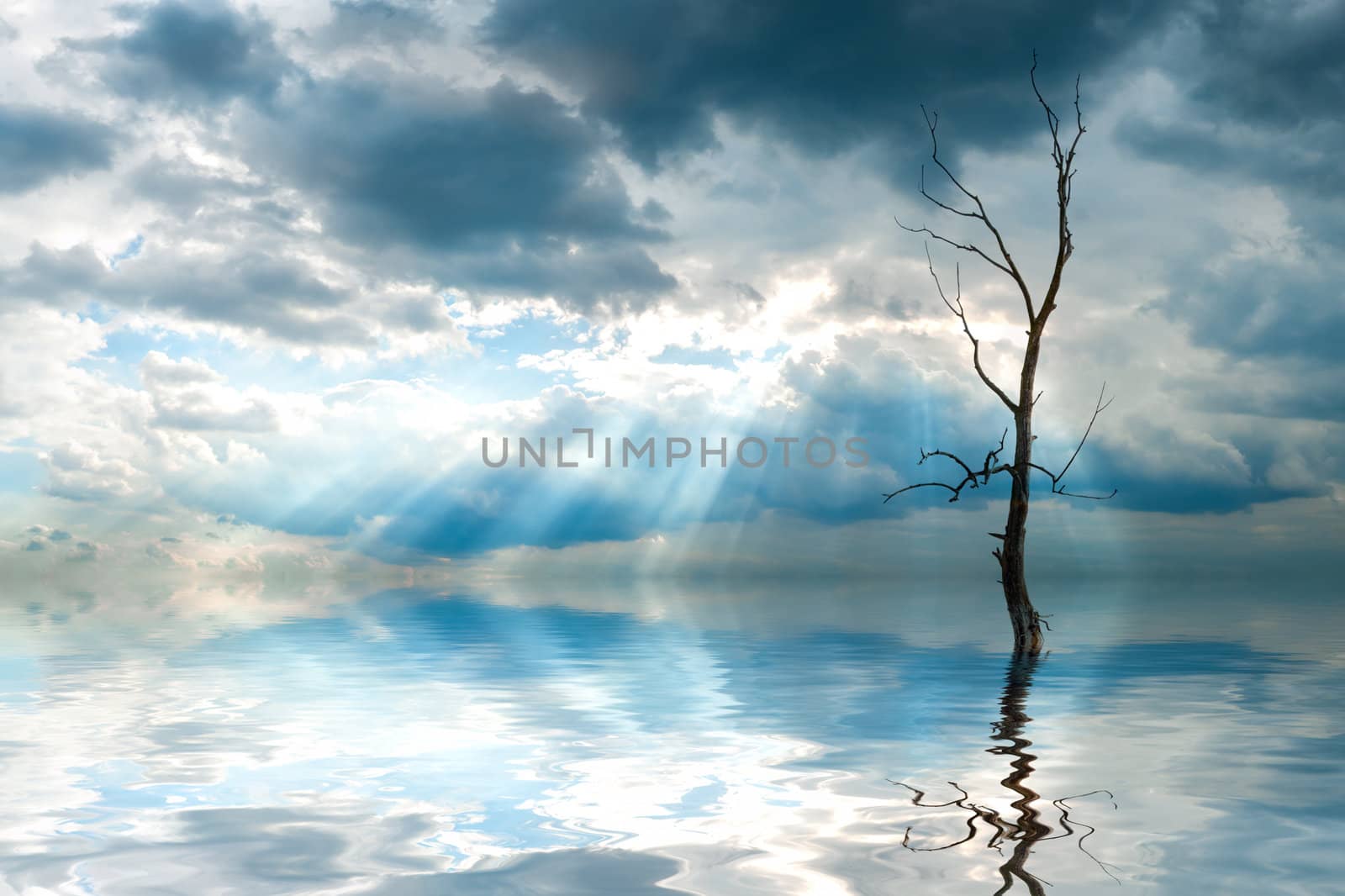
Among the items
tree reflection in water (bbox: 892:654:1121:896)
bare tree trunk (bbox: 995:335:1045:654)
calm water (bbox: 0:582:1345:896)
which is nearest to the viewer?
tree reflection in water (bbox: 892:654:1121:896)

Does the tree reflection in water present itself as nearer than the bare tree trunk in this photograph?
Yes

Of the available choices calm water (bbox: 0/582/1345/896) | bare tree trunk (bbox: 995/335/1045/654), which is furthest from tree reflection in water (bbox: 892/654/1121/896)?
bare tree trunk (bbox: 995/335/1045/654)

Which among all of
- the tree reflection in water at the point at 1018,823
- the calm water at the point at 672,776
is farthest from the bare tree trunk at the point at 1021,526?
the tree reflection in water at the point at 1018,823

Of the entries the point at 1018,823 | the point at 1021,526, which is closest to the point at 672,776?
the point at 1018,823

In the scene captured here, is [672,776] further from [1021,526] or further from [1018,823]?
[1021,526]

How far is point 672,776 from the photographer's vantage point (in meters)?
9.05

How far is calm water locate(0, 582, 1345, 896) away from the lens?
20.4 ft

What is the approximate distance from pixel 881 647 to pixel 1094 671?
6.94 m

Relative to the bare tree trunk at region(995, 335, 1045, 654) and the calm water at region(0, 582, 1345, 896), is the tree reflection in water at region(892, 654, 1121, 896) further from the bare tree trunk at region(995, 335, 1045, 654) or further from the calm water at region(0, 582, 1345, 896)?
the bare tree trunk at region(995, 335, 1045, 654)

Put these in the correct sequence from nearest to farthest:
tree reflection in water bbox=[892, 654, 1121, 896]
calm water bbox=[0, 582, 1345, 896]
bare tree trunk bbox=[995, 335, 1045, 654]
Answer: tree reflection in water bbox=[892, 654, 1121, 896] < calm water bbox=[0, 582, 1345, 896] < bare tree trunk bbox=[995, 335, 1045, 654]

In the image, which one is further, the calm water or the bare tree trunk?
the bare tree trunk

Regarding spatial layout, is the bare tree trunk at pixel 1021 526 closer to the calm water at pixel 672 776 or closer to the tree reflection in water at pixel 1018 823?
the calm water at pixel 672 776

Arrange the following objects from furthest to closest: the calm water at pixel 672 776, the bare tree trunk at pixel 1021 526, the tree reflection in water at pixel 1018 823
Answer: the bare tree trunk at pixel 1021 526 < the calm water at pixel 672 776 < the tree reflection in water at pixel 1018 823

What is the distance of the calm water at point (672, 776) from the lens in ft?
20.4
